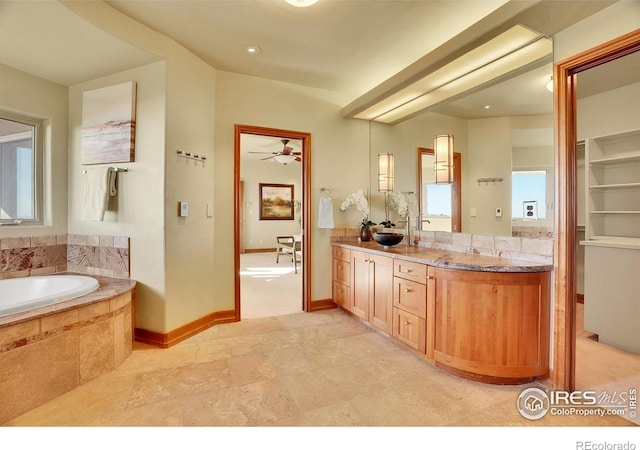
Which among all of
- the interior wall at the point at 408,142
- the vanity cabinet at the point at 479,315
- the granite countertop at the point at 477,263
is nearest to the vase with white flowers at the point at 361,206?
the interior wall at the point at 408,142

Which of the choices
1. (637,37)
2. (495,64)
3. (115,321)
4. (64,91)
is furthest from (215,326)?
(637,37)

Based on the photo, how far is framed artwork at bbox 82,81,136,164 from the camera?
2.60 meters

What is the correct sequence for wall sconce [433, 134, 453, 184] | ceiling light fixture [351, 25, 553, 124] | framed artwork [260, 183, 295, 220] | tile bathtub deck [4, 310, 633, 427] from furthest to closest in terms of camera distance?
framed artwork [260, 183, 295, 220] < wall sconce [433, 134, 453, 184] < ceiling light fixture [351, 25, 553, 124] < tile bathtub deck [4, 310, 633, 427]

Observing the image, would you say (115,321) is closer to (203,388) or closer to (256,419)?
(203,388)

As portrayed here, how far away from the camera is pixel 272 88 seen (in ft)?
10.8

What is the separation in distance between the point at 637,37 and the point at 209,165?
3.19 metres

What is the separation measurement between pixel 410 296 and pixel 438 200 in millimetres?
1096

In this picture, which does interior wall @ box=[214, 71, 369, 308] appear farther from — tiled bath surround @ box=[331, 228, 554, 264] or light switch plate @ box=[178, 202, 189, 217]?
tiled bath surround @ box=[331, 228, 554, 264]

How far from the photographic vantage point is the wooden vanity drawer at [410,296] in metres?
2.26

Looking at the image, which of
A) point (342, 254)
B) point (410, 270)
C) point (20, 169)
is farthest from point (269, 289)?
point (20, 169)

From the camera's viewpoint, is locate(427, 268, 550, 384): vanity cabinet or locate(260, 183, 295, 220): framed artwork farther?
locate(260, 183, 295, 220): framed artwork

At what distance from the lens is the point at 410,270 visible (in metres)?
2.38

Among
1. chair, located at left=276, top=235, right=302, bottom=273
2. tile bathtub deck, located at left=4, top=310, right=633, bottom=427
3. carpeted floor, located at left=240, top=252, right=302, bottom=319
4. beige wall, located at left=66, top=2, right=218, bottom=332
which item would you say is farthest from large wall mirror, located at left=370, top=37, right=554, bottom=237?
chair, located at left=276, top=235, right=302, bottom=273

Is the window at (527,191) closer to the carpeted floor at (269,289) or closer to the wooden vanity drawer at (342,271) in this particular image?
the wooden vanity drawer at (342,271)
